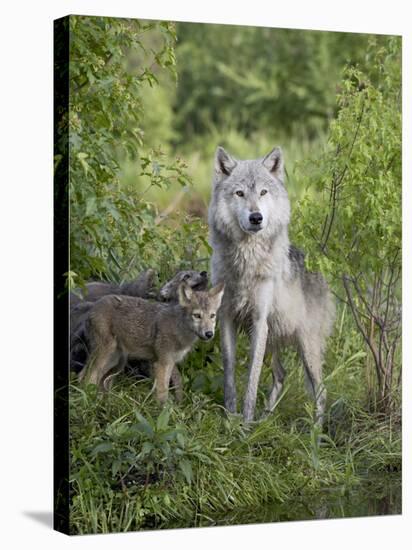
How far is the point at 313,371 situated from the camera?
7.71 m

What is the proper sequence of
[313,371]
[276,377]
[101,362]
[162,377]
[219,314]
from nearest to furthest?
[101,362], [162,377], [219,314], [276,377], [313,371]

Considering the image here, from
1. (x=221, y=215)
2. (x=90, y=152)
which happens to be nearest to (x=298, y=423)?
(x=221, y=215)

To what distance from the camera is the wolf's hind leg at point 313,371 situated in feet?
25.2

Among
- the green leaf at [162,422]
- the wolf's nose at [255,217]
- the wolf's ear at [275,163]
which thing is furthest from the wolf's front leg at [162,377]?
the wolf's ear at [275,163]

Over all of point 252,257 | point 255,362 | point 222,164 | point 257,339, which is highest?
point 222,164

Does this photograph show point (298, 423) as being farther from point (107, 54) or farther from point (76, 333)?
point (107, 54)

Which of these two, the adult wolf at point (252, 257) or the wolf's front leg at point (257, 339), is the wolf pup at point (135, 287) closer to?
the adult wolf at point (252, 257)

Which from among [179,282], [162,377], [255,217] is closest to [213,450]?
[162,377]

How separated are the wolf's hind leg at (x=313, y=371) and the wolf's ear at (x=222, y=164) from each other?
1.22 m

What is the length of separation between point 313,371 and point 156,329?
3.98 ft

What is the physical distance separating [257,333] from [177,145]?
5.13 metres

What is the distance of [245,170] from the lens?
7.24 m

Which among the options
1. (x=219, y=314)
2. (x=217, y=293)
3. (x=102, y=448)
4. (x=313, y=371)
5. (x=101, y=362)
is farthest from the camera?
(x=313, y=371)

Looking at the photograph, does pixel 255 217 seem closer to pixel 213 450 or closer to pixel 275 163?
pixel 275 163
